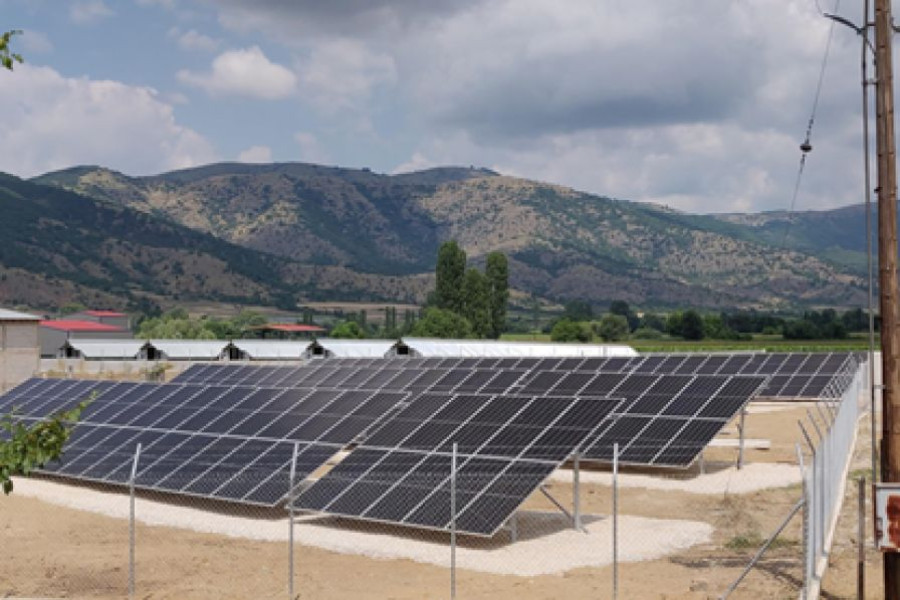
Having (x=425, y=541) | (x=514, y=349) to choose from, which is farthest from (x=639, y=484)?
(x=514, y=349)

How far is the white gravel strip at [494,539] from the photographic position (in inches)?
719

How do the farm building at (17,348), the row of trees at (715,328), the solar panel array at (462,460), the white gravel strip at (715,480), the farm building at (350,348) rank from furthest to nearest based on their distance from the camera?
the row of trees at (715,328)
the farm building at (350,348)
the farm building at (17,348)
the white gravel strip at (715,480)
the solar panel array at (462,460)

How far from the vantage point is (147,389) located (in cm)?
3266

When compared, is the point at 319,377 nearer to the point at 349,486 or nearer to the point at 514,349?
the point at 349,486

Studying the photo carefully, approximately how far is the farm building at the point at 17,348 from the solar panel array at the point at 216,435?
2600 centimetres

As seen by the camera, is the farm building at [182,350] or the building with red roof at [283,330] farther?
the building with red roof at [283,330]

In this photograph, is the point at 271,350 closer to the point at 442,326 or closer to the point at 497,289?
the point at 442,326

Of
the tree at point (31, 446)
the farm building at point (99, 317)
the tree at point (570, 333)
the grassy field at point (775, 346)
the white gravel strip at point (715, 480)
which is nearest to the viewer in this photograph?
the tree at point (31, 446)

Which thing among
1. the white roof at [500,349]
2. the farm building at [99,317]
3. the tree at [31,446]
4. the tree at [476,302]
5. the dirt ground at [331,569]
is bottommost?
the dirt ground at [331,569]

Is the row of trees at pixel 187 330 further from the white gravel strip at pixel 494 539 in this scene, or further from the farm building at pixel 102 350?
the white gravel strip at pixel 494 539

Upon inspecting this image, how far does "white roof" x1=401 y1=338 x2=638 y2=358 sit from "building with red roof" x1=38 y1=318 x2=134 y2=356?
4431 centimetres

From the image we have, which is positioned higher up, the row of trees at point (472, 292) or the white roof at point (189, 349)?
the row of trees at point (472, 292)

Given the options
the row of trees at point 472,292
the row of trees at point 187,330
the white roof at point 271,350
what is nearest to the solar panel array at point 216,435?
the white roof at point 271,350

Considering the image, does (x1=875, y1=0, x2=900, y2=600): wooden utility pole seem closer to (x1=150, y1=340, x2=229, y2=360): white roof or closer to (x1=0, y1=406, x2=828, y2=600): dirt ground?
(x1=0, y1=406, x2=828, y2=600): dirt ground
